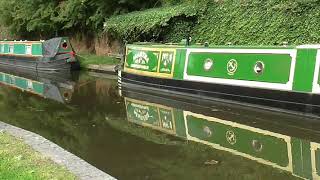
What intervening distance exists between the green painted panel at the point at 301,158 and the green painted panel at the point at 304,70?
161 centimetres

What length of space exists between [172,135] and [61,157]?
2.75 m

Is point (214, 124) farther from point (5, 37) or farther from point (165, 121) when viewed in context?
point (5, 37)

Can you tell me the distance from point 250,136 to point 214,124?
107cm

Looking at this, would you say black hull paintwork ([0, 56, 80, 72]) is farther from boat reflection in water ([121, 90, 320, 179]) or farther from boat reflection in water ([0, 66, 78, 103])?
boat reflection in water ([121, 90, 320, 179])

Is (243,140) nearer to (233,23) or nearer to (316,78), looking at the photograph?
(316,78)

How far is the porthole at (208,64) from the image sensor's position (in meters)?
10.9

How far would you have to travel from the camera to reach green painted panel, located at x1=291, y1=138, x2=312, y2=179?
584cm

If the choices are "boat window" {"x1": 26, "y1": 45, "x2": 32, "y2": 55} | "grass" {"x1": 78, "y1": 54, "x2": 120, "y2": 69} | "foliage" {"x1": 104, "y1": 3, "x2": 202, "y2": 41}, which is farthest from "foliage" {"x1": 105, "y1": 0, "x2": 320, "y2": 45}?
"boat window" {"x1": 26, "y1": 45, "x2": 32, "y2": 55}

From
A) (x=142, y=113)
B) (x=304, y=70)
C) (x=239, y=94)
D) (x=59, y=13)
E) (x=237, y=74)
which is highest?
(x=59, y=13)

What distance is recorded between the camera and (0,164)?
5195mm

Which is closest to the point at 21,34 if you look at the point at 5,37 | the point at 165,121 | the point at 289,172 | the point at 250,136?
the point at 5,37

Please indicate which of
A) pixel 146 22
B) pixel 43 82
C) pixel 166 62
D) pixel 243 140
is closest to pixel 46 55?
pixel 43 82

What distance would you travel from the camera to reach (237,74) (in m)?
10.1

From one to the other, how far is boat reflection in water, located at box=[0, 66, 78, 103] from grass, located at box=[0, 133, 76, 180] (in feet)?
21.1
